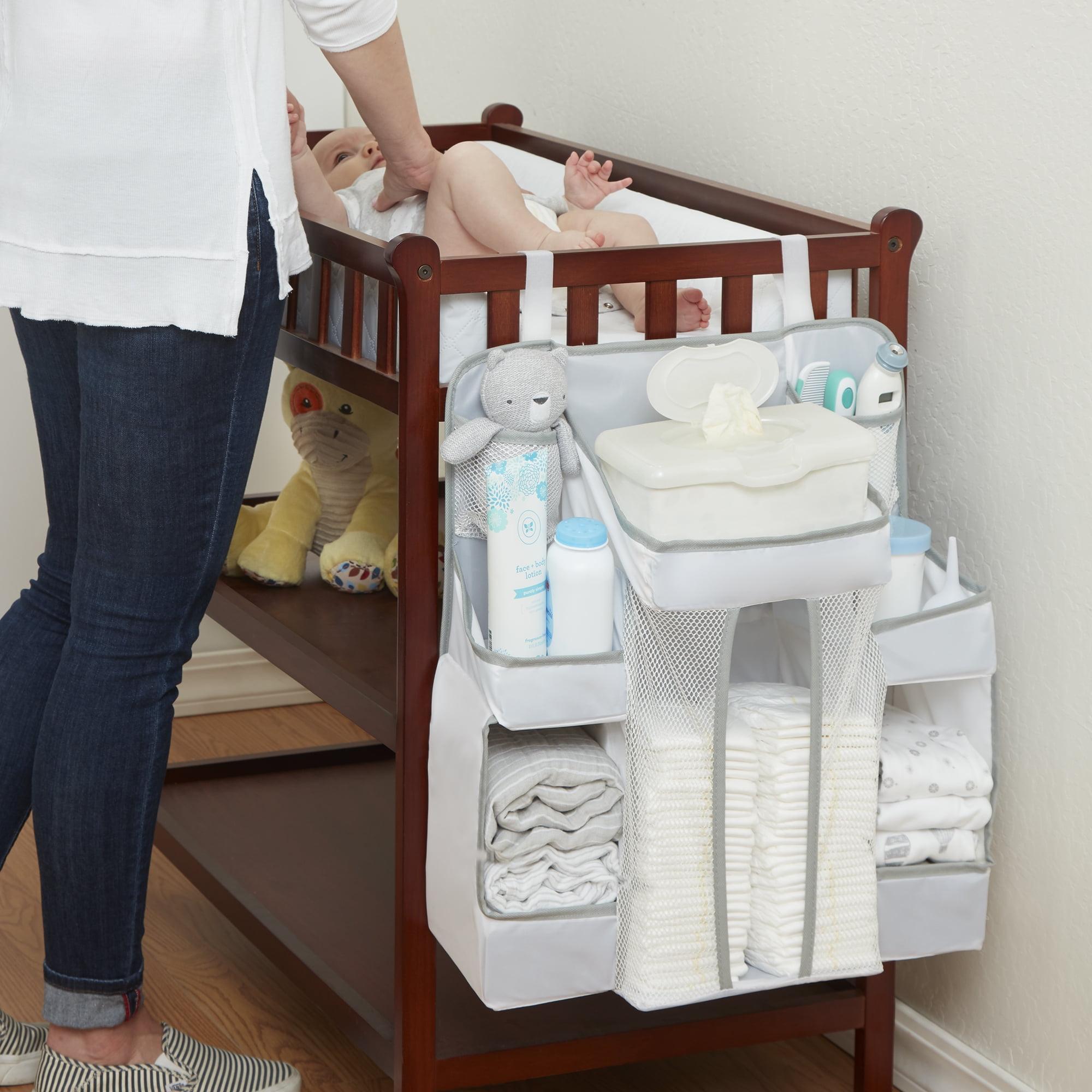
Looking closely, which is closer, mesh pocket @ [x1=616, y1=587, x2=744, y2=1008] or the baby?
mesh pocket @ [x1=616, y1=587, x2=744, y2=1008]

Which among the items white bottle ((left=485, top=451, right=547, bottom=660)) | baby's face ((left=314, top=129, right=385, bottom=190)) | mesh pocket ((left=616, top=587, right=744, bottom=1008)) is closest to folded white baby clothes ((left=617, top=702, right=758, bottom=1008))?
mesh pocket ((left=616, top=587, right=744, bottom=1008))

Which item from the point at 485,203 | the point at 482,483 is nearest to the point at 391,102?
the point at 485,203

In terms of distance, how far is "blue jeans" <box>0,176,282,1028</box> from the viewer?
1208 millimetres

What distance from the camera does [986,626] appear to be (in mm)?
1305

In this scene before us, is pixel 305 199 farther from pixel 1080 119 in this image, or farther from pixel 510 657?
pixel 1080 119

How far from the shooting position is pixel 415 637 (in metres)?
1.30

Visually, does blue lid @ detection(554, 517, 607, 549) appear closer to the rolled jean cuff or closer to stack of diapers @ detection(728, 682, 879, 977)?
stack of diapers @ detection(728, 682, 879, 977)

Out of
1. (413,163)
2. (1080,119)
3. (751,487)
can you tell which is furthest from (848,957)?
(413,163)

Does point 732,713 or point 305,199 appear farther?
point 305,199

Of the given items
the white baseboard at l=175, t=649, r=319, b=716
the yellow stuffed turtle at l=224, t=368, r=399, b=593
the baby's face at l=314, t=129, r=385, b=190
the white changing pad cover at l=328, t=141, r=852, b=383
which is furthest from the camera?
the white baseboard at l=175, t=649, r=319, b=716

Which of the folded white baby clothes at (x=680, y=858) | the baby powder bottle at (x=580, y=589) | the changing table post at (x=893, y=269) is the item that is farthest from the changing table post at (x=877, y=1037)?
the changing table post at (x=893, y=269)

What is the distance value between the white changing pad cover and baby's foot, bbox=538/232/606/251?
65mm

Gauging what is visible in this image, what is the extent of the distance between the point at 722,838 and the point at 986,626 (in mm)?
300

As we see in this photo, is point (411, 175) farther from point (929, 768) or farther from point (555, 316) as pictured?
point (929, 768)
